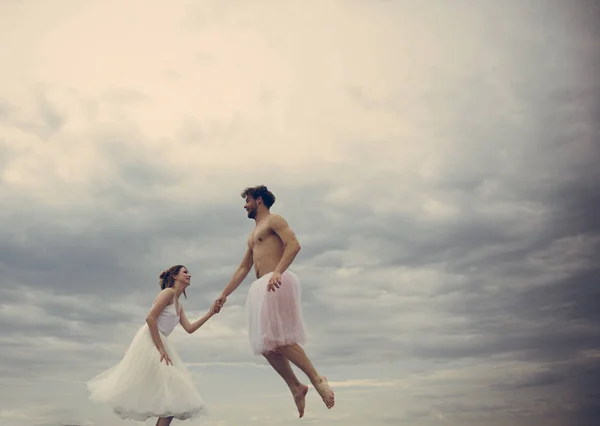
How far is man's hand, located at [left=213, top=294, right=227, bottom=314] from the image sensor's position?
1204 centimetres

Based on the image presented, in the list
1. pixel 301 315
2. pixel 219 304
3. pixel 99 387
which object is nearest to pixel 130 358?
pixel 99 387

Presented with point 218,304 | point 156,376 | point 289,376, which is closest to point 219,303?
point 218,304

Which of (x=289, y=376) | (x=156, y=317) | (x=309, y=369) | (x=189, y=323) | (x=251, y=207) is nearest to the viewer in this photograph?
(x=156, y=317)

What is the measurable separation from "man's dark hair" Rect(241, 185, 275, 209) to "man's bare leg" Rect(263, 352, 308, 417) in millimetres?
2456

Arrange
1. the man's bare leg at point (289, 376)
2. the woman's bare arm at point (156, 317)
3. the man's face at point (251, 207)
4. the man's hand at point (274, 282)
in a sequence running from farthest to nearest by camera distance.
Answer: the man's face at point (251, 207) < the man's bare leg at point (289, 376) < the man's hand at point (274, 282) < the woman's bare arm at point (156, 317)

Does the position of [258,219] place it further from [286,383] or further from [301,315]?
[286,383]

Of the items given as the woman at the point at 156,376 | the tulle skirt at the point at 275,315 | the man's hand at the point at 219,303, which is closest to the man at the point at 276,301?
the tulle skirt at the point at 275,315

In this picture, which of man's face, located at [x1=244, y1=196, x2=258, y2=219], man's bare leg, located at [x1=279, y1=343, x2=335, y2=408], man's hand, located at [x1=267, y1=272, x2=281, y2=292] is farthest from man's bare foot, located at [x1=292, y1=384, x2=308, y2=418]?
man's face, located at [x1=244, y1=196, x2=258, y2=219]

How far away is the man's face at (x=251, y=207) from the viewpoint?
11.7 meters

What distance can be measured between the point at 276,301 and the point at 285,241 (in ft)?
3.16

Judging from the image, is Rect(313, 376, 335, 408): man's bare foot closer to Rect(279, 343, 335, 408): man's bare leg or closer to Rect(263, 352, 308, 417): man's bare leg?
Rect(279, 343, 335, 408): man's bare leg

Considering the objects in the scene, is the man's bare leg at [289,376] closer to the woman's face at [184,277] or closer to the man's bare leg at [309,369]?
the man's bare leg at [309,369]

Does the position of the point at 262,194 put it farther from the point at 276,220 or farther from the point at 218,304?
the point at 218,304

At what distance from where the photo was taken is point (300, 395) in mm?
11320
